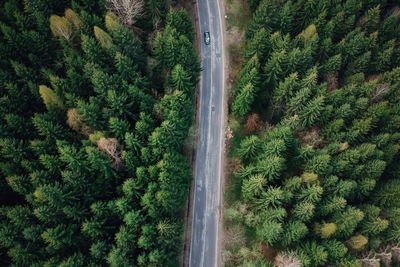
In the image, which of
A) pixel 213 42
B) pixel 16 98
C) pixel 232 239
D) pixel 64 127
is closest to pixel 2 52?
pixel 16 98

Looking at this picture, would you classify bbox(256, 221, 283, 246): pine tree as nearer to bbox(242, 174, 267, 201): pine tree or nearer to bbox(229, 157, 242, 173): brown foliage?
bbox(242, 174, 267, 201): pine tree

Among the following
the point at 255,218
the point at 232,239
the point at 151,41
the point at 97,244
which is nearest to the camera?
the point at 97,244

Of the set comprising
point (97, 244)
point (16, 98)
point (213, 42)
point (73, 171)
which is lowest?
point (97, 244)

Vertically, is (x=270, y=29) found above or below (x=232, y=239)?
above

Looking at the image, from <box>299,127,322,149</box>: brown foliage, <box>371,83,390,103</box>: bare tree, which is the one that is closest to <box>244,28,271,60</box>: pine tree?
<box>299,127,322,149</box>: brown foliage

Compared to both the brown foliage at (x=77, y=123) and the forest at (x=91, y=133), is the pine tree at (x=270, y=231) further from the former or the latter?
the brown foliage at (x=77, y=123)

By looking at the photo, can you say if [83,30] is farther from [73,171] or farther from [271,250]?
[271,250]

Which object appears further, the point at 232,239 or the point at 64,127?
the point at 232,239

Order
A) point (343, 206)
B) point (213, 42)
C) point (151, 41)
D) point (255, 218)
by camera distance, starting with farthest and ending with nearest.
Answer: point (213, 42)
point (151, 41)
point (255, 218)
point (343, 206)
